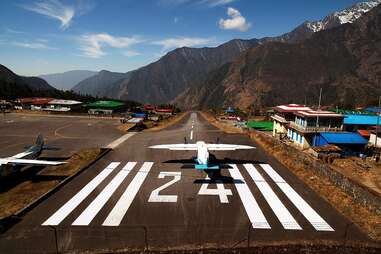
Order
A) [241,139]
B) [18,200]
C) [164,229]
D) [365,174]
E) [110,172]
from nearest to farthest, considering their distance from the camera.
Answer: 1. [164,229]
2. [18,200]
3. [110,172]
4. [365,174]
5. [241,139]

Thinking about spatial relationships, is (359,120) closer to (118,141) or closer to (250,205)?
(250,205)

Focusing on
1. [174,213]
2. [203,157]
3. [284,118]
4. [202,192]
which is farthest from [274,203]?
[284,118]

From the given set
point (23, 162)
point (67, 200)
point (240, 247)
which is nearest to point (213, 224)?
point (240, 247)

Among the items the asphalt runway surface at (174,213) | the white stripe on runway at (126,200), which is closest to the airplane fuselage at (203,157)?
the asphalt runway surface at (174,213)

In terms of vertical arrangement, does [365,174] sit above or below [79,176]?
below

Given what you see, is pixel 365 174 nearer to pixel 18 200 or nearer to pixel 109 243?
pixel 109 243

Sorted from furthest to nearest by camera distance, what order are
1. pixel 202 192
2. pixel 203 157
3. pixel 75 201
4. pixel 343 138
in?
pixel 343 138, pixel 203 157, pixel 202 192, pixel 75 201
